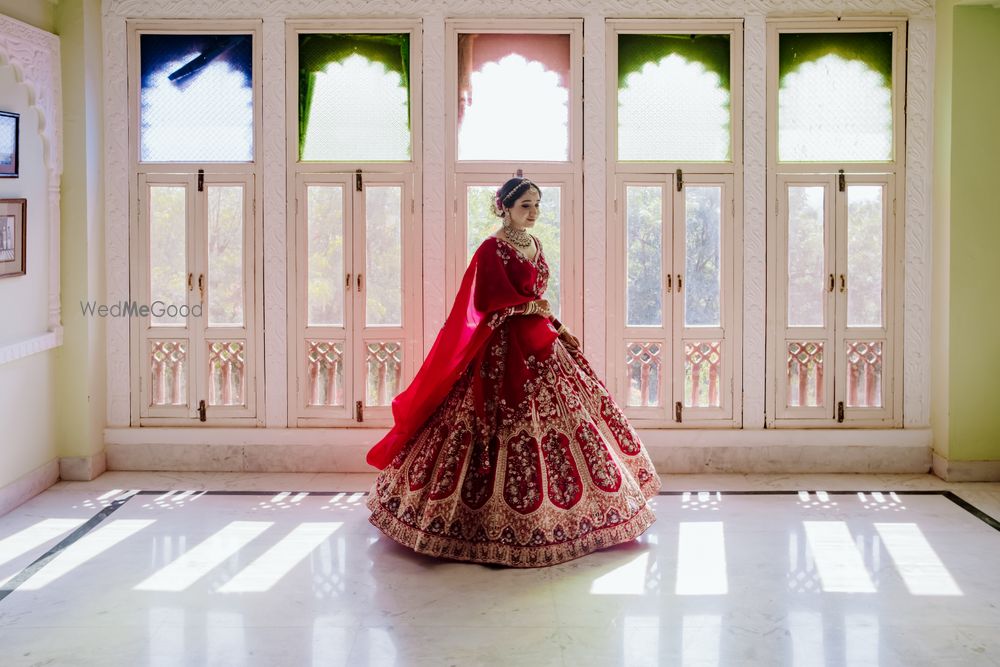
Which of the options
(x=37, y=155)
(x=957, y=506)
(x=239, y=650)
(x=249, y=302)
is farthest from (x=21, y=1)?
(x=957, y=506)

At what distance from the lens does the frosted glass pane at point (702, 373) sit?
20.7ft

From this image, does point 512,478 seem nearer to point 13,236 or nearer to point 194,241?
point 194,241

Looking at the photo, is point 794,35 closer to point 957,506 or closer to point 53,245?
point 957,506

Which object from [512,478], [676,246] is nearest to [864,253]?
[676,246]

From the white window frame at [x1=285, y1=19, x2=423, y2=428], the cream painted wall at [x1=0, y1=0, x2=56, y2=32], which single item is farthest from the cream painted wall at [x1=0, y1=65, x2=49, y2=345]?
the white window frame at [x1=285, y1=19, x2=423, y2=428]

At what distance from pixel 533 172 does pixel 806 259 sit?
1.72 meters

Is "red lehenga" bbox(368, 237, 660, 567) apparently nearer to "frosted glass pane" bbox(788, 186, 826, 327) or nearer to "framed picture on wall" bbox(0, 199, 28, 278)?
"frosted glass pane" bbox(788, 186, 826, 327)

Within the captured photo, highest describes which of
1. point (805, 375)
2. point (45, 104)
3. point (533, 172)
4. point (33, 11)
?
point (33, 11)

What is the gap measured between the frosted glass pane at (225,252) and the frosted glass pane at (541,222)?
1.38 metres

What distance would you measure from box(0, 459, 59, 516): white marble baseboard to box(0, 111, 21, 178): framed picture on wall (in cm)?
162

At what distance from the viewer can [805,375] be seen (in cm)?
634

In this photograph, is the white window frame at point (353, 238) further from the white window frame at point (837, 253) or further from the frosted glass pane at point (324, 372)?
the white window frame at point (837, 253)

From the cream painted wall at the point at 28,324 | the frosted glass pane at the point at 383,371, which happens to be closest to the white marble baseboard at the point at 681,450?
the frosted glass pane at the point at 383,371

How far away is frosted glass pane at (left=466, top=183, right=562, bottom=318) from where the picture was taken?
6.25m
